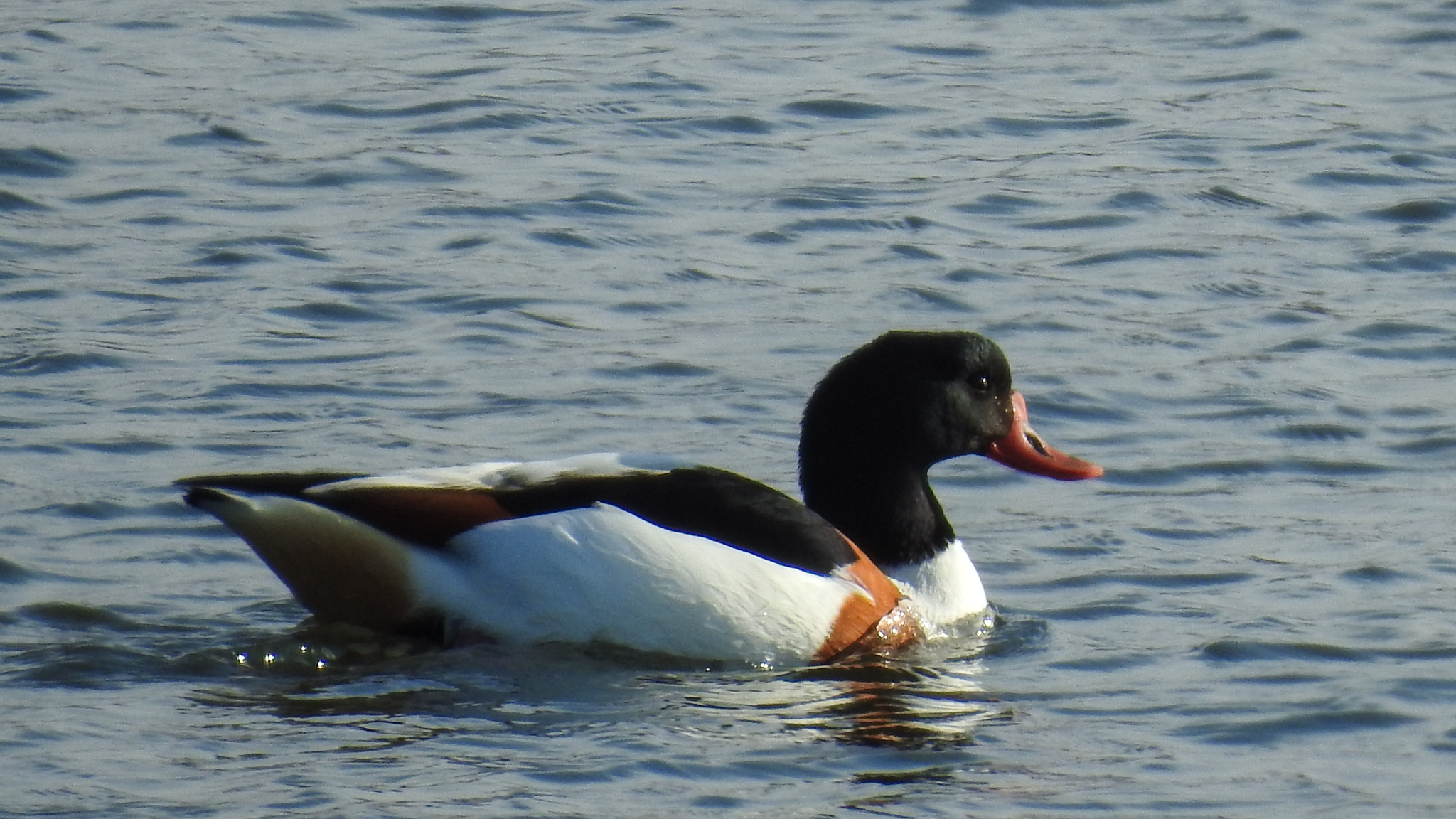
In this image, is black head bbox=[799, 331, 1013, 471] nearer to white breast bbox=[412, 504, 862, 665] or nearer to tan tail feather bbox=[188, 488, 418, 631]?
white breast bbox=[412, 504, 862, 665]

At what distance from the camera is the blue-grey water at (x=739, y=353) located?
20.7ft

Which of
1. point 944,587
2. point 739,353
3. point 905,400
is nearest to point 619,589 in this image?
point 944,587

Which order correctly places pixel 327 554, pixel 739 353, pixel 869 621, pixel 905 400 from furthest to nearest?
pixel 739 353 → pixel 905 400 → pixel 869 621 → pixel 327 554

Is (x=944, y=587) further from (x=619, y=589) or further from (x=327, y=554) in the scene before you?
(x=327, y=554)

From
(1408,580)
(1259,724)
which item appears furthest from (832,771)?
(1408,580)

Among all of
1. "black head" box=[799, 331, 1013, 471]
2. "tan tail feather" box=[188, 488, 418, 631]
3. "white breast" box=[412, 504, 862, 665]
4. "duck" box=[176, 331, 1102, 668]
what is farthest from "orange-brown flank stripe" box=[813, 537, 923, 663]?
"tan tail feather" box=[188, 488, 418, 631]

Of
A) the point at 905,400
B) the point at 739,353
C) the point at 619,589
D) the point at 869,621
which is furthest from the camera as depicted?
the point at 739,353

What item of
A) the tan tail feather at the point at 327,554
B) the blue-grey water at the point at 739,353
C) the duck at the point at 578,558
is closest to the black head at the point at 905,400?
the duck at the point at 578,558

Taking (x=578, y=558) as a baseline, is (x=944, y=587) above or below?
below

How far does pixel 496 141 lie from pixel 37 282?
130 inches

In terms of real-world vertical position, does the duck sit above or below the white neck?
above

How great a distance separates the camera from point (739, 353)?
33.4 feet

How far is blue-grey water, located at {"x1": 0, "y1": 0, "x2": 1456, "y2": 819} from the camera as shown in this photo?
630 centimetres

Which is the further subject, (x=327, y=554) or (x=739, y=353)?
(x=739, y=353)
